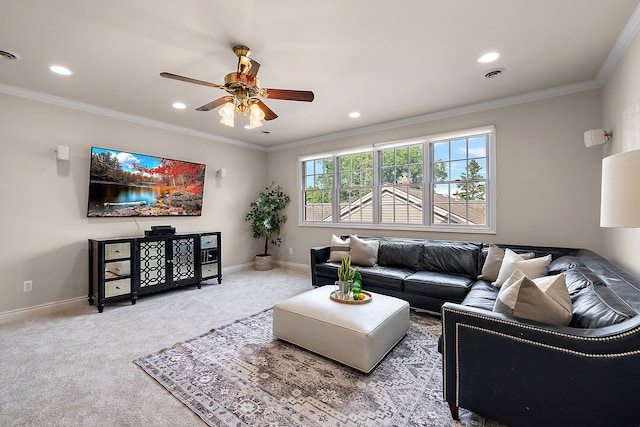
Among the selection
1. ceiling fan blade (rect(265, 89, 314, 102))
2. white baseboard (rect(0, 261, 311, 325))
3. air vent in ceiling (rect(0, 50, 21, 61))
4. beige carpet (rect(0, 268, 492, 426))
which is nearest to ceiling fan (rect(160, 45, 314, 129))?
ceiling fan blade (rect(265, 89, 314, 102))

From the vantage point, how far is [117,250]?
11.6ft

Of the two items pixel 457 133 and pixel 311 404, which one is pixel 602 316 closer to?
pixel 311 404

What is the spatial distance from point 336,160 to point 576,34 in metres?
3.51

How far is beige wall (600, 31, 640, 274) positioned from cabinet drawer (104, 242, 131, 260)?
509 centimetres

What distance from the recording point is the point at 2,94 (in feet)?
10.2

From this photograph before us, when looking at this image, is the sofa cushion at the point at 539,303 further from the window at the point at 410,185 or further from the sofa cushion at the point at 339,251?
the sofa cushion at the point at 339,251

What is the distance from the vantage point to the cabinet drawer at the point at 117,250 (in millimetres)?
3455

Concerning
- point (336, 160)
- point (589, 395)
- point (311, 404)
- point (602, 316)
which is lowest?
point (311, 404)

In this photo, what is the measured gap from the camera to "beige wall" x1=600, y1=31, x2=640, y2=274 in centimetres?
215

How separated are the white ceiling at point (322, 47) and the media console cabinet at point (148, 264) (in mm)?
1838

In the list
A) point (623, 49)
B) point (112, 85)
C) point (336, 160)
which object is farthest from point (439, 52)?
point (112, 85)

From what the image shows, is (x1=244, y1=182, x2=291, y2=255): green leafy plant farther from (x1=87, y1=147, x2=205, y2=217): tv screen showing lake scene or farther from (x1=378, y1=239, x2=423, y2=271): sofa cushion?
(x1=378, y1=239, x2=423, y2=271): sofa cushion

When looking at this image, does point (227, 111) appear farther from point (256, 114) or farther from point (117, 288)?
point (117, 288)

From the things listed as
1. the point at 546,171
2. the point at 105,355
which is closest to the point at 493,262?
the point at 546,171
